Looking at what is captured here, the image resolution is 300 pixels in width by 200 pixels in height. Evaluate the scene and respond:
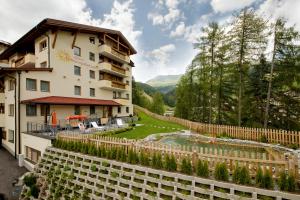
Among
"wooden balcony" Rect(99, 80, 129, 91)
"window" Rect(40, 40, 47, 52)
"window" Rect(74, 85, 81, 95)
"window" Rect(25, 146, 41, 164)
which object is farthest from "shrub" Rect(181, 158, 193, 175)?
"wooden balcony" Rect(99, 80, 129, 91)

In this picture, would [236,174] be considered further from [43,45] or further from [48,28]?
[43,45]

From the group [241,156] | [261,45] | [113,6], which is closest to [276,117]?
[261,45]

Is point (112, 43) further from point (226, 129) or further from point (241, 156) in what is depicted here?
→ point (241, 156)

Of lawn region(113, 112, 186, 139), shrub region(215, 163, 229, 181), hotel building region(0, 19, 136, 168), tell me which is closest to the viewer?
shrub region(215, 163, 229, 181)

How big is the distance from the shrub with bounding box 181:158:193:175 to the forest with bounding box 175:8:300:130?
634 inches

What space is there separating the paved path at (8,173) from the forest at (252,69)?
22.1 meters

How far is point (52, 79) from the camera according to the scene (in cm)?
1847

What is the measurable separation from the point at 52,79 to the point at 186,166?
673 inches

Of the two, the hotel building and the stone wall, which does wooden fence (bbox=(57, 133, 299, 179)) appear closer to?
the stone wall

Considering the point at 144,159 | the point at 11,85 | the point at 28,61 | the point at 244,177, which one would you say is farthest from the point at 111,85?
the point at 244,177

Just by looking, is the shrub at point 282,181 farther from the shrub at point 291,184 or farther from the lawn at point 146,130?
the lawn at point 146,130

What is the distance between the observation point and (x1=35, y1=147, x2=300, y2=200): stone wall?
6.01 meters

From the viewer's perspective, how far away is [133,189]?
7.63m

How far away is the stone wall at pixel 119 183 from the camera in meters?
6.01
